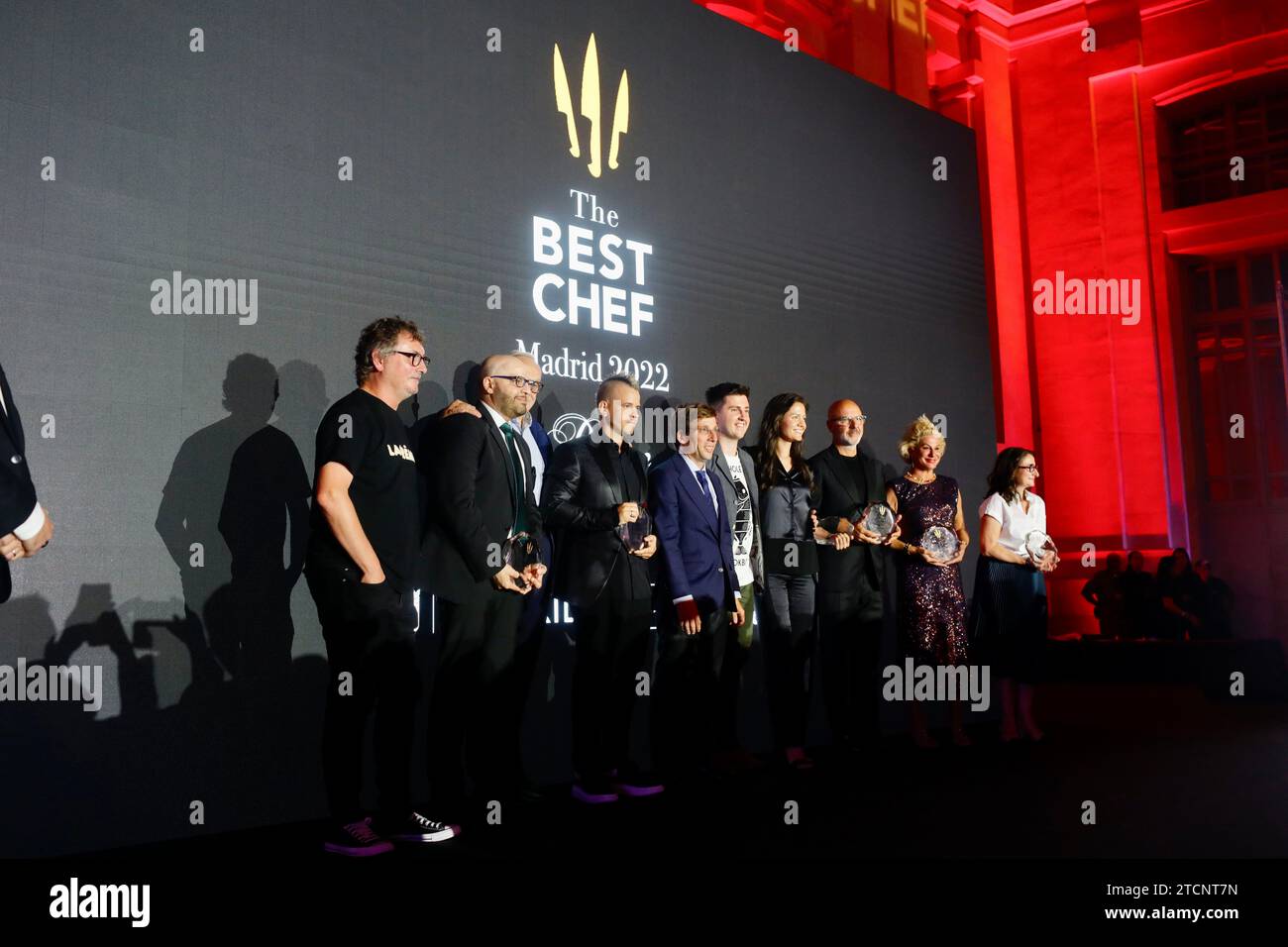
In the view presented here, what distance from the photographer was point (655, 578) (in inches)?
175

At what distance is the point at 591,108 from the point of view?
514 centimetres

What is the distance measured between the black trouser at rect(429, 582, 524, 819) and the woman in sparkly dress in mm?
2274

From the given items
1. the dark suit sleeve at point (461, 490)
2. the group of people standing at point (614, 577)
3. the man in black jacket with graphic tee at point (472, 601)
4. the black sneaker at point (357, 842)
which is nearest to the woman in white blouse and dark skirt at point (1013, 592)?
the group of people standing at point (614, 577)

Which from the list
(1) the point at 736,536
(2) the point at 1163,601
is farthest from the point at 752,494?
(2) the point at 1163,601

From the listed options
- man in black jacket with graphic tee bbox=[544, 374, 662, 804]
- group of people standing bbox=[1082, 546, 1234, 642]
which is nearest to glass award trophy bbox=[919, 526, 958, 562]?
man in black jacket with graphic tee bbox=[544, 374, 662, 804]

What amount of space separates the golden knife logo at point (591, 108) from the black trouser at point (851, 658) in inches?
89.4

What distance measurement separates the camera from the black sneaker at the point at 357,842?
319cm

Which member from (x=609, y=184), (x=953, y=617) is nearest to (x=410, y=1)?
(x=609, y=184)

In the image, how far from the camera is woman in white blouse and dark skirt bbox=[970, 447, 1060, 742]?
5320 millimetres

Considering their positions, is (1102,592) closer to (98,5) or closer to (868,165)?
(868,165)

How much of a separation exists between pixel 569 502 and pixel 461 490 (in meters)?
0.60

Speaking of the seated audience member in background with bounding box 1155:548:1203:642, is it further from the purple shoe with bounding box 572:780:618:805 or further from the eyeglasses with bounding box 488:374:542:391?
the eyeglasses with bounding box 488:374:542:391
